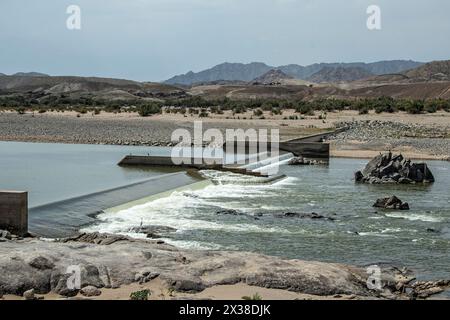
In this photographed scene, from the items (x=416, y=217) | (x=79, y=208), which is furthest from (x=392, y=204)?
(x=79, y=208)

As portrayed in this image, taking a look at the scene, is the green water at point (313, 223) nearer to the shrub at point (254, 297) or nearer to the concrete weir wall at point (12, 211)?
the concrete weir wall at point (12, 211)

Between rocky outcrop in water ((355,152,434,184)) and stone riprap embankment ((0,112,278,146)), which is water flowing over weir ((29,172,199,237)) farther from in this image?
stone riprap embankment ((0,112,278,146))

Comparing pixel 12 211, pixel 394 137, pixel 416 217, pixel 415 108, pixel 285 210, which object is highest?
pixel 415 108

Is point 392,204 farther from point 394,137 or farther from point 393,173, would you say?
point 394,137

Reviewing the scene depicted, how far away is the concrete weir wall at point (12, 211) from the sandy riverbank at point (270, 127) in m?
31.5

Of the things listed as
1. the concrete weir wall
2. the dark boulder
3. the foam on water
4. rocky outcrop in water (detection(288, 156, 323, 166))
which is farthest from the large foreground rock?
rocky outcrop in water (detection(288, 156, 323, 166))

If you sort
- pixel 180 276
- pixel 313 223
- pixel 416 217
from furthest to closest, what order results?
pixel 416 217 < pixel 313 223 < pixel 180 276

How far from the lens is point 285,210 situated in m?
22.8

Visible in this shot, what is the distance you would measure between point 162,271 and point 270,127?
166ft

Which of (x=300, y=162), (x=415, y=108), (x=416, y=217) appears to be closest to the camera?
(x=416, y=217)

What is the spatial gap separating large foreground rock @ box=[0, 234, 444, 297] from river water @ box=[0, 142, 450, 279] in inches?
120

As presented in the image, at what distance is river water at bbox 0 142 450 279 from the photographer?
16.7m

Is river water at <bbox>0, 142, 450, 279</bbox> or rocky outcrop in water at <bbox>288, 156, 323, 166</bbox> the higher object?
rocky outcrop in water at <bbox>288, 156, 323, 166</bbox>
